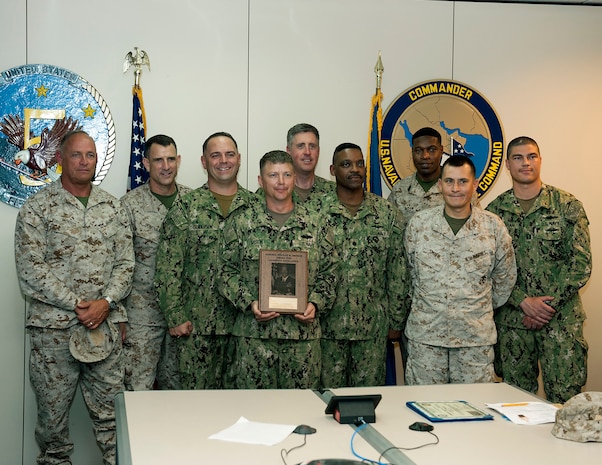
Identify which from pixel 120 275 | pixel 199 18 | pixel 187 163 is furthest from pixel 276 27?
pixel 120 275

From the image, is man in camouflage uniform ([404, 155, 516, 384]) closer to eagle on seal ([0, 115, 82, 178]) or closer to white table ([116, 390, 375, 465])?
white table ([116, 390, 375, 465])

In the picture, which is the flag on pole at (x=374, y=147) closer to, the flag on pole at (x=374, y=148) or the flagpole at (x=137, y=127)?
the flag on pole at (x=374, y=148)

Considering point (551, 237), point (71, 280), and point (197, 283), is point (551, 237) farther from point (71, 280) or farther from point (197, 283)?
point (71, 280)

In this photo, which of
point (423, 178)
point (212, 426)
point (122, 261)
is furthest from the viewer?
point (423, 178)

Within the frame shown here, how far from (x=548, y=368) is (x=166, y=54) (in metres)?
3.30

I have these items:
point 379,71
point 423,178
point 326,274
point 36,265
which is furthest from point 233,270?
point 379,71

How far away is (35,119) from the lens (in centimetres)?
488

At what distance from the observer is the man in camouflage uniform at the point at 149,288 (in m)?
4.50

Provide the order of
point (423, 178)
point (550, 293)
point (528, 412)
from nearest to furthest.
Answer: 1. point (528, 412)
2. point (550, 293)
3. point (423, 178)

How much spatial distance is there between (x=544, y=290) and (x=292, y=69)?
234cm

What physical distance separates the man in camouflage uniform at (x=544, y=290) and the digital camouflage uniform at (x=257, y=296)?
136cm

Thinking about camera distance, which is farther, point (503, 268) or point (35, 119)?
point (35, 119)

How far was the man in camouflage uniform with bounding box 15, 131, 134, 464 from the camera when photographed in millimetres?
4086

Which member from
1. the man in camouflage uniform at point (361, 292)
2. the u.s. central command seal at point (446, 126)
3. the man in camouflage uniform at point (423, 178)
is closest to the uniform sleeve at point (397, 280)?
the man in camouflage uniform at point (361, 292)
